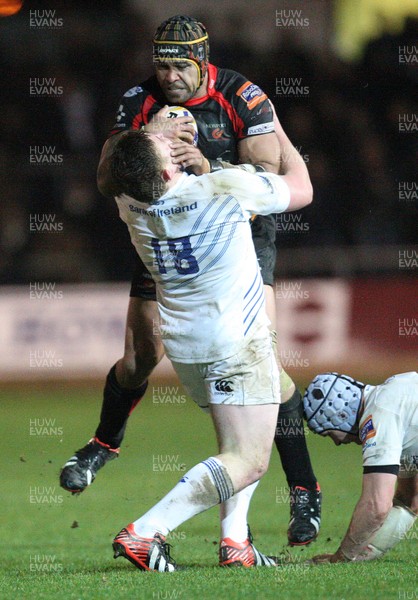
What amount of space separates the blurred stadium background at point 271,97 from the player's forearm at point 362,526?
8279mm

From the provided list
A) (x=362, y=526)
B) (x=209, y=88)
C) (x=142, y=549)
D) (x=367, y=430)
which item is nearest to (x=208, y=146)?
(x=209, y=88)

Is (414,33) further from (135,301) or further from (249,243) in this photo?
(249,243)

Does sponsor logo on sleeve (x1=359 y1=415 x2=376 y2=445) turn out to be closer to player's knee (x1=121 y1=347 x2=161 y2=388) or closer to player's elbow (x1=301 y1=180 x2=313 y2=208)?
player's elbow (x1=301 y1=180 x2=313 y2=208)

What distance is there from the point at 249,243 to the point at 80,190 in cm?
988

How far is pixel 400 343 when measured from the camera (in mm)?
13250

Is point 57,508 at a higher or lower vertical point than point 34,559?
lower

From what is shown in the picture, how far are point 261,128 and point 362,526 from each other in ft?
7.79

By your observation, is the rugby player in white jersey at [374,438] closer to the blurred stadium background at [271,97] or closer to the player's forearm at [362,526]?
the player's forearm at [362,526]

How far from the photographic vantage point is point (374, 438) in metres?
5.30

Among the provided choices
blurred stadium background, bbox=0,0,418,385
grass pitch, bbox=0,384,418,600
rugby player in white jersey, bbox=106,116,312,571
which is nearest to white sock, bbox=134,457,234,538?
rugby player in white jersey, bbox=106,116,312,571

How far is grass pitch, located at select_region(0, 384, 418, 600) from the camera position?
475cm

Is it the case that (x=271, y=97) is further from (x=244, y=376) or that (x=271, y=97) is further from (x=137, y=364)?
(x=244, y=376)

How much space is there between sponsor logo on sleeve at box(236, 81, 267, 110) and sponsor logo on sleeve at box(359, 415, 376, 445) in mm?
2036

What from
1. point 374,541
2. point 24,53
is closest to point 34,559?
point 374,541
